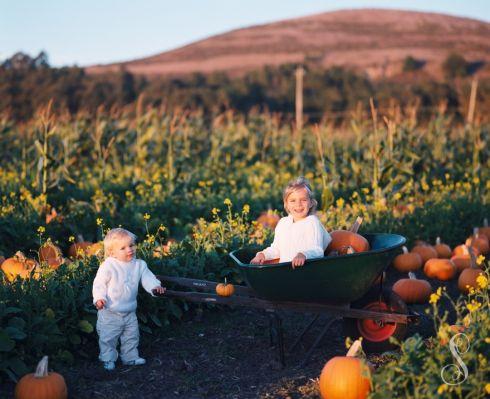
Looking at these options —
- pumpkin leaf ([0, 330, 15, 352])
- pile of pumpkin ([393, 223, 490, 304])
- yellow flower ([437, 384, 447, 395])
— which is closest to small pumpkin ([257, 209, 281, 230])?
pile of pumpkin ([393, 223, 490, 304])

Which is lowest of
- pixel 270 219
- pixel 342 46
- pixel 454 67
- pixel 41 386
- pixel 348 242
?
pixel 270 219

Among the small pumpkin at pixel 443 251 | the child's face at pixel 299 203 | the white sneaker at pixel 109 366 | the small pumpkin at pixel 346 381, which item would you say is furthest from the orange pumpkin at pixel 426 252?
the white sneaker at pixel 109 366

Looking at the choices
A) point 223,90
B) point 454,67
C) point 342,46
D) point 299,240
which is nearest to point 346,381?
point 299,240

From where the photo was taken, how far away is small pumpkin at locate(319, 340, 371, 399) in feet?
10.9

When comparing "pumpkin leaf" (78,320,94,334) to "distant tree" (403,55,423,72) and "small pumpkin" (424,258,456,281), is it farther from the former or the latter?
"distant tree" (403,55,423,72)

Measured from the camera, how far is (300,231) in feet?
14.2

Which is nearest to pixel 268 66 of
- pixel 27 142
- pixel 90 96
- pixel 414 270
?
pixel 90 96

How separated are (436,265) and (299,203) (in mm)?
2681

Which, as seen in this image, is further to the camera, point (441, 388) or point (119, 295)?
point (119, 295)

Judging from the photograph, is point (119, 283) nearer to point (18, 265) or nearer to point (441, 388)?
point (18, 265)

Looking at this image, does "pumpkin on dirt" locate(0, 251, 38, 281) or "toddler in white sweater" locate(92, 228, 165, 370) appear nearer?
"toddler in white sweater" locate(92, 228, 165, 370)

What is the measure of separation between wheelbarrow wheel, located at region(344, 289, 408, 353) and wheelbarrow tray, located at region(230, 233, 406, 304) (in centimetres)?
22

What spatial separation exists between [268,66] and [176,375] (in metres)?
42.6

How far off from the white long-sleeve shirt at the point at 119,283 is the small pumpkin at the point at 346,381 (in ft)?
4.44
